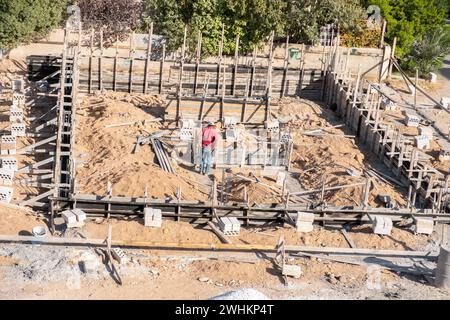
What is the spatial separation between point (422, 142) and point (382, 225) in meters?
6.63

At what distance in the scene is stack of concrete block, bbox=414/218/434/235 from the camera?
16.8 meters

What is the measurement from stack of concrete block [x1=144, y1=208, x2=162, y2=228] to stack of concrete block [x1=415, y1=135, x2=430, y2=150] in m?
9.40

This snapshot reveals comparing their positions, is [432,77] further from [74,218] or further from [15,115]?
[74,218]

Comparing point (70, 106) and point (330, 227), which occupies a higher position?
point (70, 106)

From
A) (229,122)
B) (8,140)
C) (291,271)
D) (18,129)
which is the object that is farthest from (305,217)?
(18,129)

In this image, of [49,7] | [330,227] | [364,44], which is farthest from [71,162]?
A: [364,44]

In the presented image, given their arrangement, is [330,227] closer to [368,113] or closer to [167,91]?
Answer: [368,113]

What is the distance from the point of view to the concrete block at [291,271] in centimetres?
1451

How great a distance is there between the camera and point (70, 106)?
2091cm

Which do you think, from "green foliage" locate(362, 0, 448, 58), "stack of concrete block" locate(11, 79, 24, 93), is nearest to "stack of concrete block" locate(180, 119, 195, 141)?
"stack of concrete block" locate(11, 79, 24, 93)

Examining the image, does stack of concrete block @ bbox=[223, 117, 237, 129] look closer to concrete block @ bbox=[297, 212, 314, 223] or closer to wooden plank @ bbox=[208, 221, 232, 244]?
wooden plank @ bbox=[208, 221, 232, 244]

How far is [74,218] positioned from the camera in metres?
15.8

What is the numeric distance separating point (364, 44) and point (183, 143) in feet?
38.2

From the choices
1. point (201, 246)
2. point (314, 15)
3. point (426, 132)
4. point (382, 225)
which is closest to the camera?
point (201, 246)
